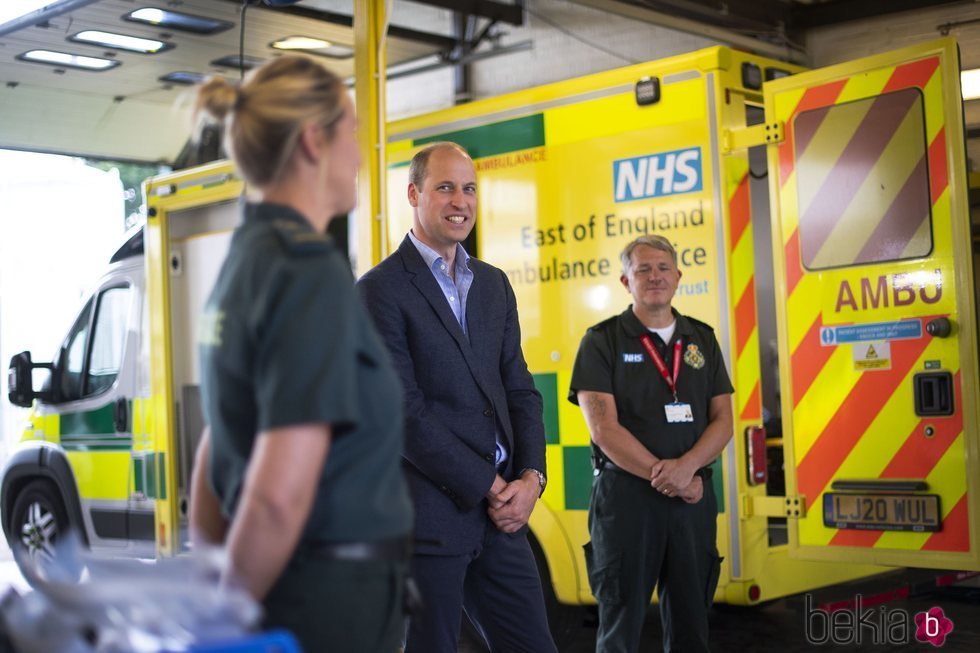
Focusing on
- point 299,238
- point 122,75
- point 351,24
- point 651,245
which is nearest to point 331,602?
point 299,238

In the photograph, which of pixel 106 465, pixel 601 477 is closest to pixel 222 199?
pixel 106 465

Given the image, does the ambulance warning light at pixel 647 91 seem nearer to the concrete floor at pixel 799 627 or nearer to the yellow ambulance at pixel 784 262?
the yellow ambulance at pixel 784 262

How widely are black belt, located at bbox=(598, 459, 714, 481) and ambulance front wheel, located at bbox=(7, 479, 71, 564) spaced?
4724 mm

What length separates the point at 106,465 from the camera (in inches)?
302

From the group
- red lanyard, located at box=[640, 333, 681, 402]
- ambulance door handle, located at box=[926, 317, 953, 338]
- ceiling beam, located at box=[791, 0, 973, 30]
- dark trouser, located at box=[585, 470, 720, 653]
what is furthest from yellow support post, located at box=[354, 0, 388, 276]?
ceiling beam, located at box=[791, 0, 973, 30]

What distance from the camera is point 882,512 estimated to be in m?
4.61

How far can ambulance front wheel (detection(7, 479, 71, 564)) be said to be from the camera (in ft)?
26.1

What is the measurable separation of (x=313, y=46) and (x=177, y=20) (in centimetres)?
127

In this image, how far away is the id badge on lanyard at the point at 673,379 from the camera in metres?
4.29

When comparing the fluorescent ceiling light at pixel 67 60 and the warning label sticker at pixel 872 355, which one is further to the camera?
the fluorescent ceiling light at pixel 67 60

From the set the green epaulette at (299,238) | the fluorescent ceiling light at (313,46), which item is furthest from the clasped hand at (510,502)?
the fluorescent ceiling light at (313,46)

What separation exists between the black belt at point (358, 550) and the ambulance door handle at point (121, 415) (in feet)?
19.8

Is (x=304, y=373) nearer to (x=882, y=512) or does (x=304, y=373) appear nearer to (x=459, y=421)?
(x=459, y=421)

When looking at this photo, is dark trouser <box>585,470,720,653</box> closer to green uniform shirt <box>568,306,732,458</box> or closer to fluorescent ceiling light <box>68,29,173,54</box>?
green uniform shirt <box>568,306,732,458</box>
